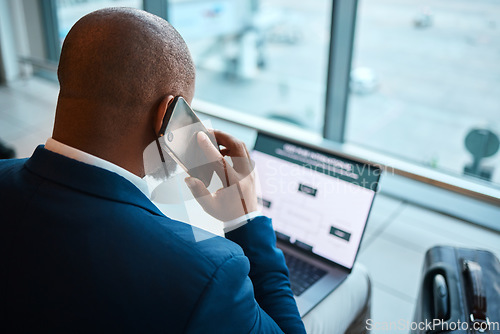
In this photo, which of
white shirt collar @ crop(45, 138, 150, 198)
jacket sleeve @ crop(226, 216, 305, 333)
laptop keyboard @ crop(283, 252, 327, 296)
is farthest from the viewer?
laptop keyboard @ crop(283, 252, 327, 296)

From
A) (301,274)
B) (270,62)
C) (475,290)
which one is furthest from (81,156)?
(270,62)

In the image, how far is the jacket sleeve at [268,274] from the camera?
923mm

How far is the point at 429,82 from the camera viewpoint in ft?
9.60

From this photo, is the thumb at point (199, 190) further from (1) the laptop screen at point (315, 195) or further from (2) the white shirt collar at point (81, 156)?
(1) the laptop screen at point (315, 195)

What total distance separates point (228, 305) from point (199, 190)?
0.32 metres

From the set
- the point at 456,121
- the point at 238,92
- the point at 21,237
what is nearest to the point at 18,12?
the point at 238,92

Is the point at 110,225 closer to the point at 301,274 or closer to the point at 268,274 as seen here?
the point at 268,274

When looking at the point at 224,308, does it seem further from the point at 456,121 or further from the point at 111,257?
the point at 456,121

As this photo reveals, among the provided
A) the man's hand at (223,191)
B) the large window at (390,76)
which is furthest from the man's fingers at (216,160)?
the large window at (390,76)

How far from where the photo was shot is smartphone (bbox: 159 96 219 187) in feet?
2.84

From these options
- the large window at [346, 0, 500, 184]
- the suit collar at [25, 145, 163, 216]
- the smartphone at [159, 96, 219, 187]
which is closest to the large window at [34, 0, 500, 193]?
the large window at [346, 0, 500, 184]

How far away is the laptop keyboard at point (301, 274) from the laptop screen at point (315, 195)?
5 cm

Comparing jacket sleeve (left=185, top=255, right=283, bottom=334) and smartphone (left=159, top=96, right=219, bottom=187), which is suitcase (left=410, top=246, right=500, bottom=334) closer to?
jacket sleeve (left=185, top=255, right=283, bottom=334)

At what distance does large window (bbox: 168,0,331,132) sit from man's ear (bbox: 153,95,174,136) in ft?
Answer: 7.92
